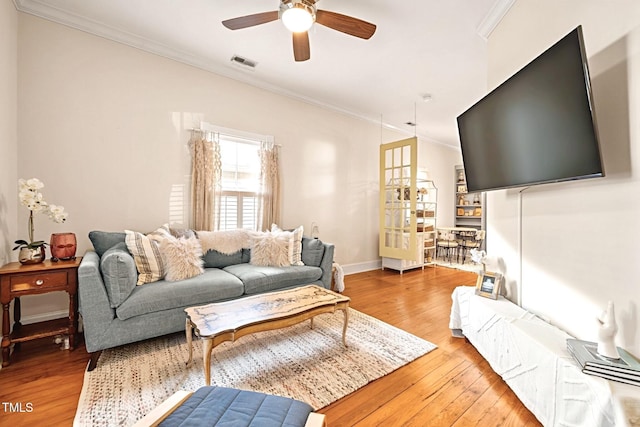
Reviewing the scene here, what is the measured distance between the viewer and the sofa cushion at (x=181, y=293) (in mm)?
2051

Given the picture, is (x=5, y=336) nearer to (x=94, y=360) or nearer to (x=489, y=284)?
(x=94, y=360)

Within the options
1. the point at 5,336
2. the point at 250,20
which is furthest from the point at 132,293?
Result: the point at 250,20

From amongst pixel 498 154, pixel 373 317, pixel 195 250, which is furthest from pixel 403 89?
pixel 195 250

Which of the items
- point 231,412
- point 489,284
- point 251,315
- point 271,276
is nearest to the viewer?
point 231,412

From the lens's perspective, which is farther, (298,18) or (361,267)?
(361,267)

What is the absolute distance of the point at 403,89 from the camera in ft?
13.1

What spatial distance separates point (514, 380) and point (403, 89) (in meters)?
3.65

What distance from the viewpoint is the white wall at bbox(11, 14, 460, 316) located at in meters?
2.46

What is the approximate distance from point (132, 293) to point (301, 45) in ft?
8.00

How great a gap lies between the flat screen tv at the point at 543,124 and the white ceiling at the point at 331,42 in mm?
977

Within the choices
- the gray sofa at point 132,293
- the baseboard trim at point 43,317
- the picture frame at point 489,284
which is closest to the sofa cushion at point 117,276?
the gray sofa at point 132,293

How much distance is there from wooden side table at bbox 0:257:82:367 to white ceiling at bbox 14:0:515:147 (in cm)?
226

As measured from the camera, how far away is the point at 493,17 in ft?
7.95

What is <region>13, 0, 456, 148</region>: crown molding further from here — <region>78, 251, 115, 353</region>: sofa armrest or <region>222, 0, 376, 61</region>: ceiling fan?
<region>78, 251, 115, 353</region>: sofa armrest
